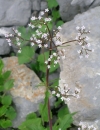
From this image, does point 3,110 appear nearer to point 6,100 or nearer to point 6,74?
point 6,100

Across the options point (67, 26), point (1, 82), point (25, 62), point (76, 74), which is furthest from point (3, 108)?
point (67, 26)

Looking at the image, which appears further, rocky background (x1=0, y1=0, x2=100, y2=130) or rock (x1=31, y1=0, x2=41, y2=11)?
rock (x1=31, y1=0, x2=41, y2=11)

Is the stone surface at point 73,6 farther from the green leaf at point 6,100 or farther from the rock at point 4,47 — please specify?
the green leaf at point 6,100

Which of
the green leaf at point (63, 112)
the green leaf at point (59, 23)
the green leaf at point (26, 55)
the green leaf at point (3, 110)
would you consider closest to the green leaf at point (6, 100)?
the green leaf at point (3, 110)

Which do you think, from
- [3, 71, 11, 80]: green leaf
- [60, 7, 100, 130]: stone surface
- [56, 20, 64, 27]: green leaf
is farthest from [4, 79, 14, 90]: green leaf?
[56, 20, 64, 27]: green leaf

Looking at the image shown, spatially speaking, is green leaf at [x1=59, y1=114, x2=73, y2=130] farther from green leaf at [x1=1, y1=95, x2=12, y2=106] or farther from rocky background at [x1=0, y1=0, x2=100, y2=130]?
green leaf at [x1=1, y1=95, x2=12, y2=106]

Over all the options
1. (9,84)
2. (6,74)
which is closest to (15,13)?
(6,74)
